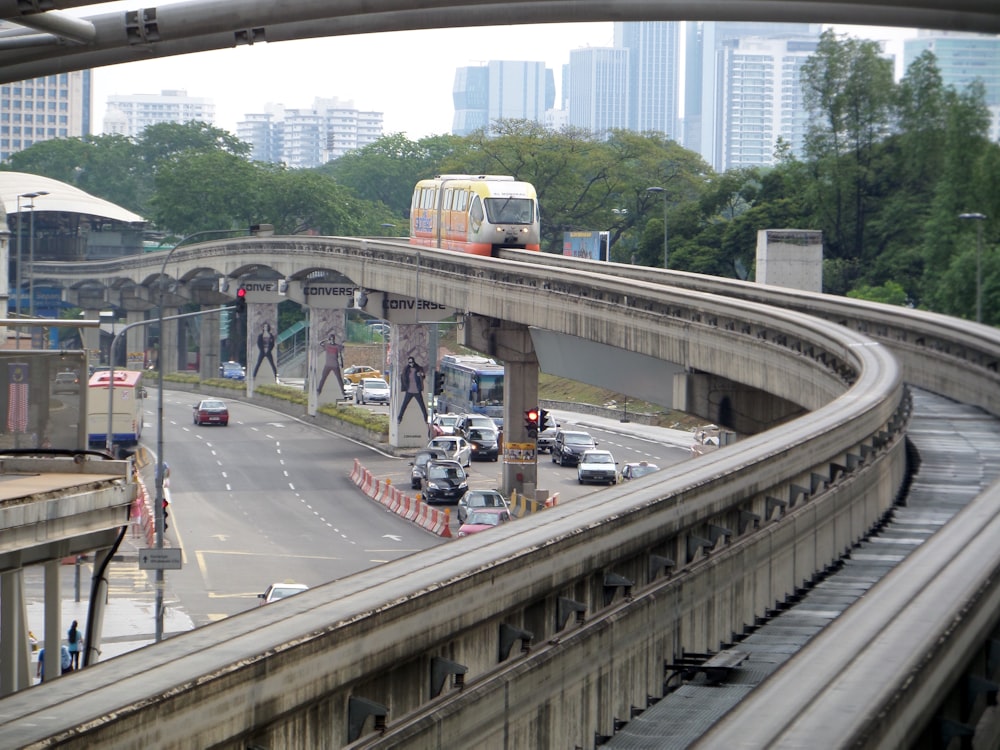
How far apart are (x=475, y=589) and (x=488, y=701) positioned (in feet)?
2.17

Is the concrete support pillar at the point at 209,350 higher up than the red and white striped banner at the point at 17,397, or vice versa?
the red and white striped banner at the point at 17,397

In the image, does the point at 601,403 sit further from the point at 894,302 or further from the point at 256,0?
the point at 256,0

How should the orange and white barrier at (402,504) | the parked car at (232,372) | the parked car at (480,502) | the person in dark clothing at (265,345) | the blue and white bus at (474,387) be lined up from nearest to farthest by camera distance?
1. the parked car at (480,502)
2. the orange and white barrier at (402,504)
3. the blue and white bus at (474,387)
4. the person in dark clothing at (265,345)
5. the parked car at (232,372)

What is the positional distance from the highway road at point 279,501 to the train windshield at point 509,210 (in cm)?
1038

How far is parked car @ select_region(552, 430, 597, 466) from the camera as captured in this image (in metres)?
64.3

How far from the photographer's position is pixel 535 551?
Result: 32.7 ft

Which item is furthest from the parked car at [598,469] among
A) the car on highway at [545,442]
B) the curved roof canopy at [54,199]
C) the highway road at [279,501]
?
the curved roof canopy at [54,199]

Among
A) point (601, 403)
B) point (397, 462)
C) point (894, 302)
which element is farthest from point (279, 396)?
point (894, 302)

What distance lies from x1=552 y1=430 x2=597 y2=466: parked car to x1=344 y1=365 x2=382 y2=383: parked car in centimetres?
4468

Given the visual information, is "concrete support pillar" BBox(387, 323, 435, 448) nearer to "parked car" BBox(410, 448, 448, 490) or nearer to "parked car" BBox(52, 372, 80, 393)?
"parked car" BBox(410, 448, 448, 490)

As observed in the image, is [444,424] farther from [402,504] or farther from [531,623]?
[531,623]

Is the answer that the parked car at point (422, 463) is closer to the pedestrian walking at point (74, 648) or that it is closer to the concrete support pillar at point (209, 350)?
the pedestrian walking at point (74, 648)

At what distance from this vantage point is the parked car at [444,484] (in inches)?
2046

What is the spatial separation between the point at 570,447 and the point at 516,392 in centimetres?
893
